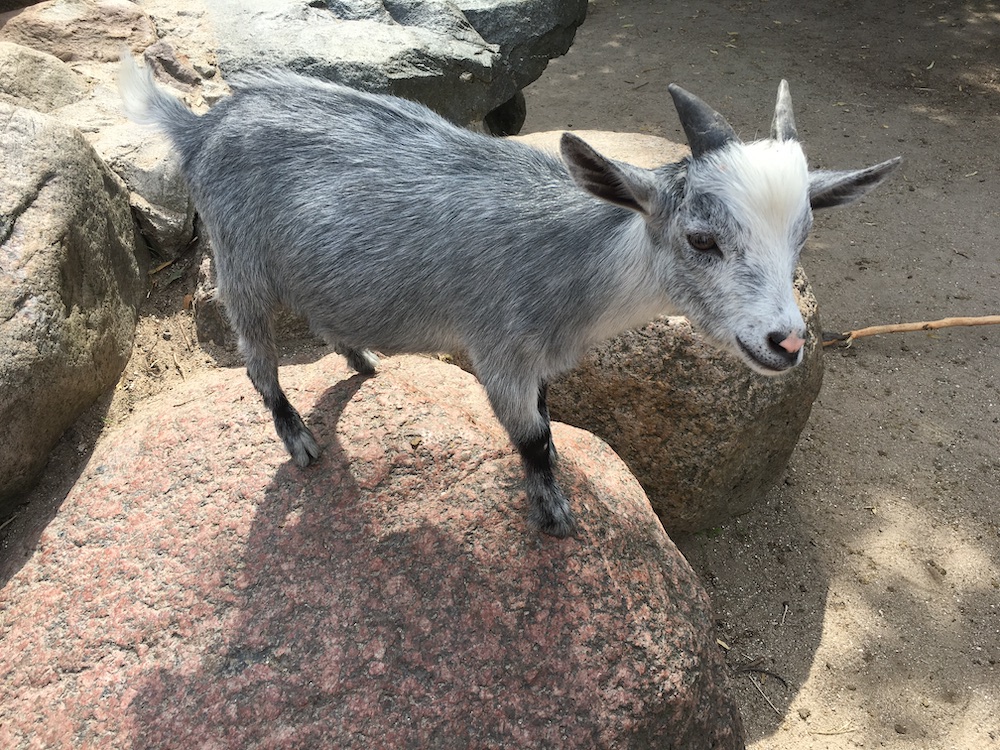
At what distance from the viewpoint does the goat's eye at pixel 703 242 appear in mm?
2314

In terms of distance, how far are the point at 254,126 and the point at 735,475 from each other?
9.43 ft

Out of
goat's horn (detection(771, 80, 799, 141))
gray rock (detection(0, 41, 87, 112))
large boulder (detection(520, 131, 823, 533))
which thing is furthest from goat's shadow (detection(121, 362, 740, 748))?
gray rock (detection(0, 41, 87, 112))

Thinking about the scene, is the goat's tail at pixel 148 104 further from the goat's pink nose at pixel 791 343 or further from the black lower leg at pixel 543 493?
the goat's pink nose at pixel 791 343

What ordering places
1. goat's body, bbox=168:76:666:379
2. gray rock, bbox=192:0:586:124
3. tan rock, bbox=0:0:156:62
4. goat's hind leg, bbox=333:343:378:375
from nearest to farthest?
goat's body, bbox=168:76:666:379 → goat's hind leg, bbox=333:343:378:375 → tan rock, bbox=0:0:156:62 → gray rock, bbox=192:0:586:124

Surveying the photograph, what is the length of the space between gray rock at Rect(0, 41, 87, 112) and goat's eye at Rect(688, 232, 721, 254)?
3.84 metres

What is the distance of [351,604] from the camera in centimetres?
275

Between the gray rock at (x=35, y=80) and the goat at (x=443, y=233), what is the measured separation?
157cm

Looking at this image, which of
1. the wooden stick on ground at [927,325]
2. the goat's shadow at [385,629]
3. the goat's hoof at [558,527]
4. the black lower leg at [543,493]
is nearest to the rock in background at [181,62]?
the goat's shadow at [385,629]

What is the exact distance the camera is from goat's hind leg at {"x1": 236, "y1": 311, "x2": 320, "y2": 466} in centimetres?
318

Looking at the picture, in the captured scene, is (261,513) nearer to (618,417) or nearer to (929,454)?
(618,417)

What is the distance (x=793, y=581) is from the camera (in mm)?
4262

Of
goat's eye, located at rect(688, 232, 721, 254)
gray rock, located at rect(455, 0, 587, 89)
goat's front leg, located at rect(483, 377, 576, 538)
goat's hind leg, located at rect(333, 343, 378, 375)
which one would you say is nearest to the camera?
goat's eye, located at rect(688, 232, 721, 254)

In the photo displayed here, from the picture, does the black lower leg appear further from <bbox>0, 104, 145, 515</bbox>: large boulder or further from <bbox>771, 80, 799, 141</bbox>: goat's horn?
<bbox>0, 104, 145, 515</bbox>: large boulder

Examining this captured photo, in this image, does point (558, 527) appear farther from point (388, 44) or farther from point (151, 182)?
point (388, 44)
